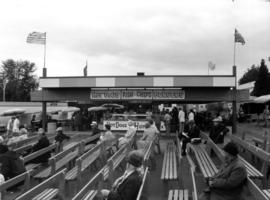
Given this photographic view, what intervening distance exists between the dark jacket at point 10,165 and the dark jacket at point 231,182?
4.25 meters

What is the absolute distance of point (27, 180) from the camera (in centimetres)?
713

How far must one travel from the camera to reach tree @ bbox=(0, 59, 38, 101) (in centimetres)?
10662

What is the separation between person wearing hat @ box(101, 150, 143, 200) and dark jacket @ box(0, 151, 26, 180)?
3506 millimetres

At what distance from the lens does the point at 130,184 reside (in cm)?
516

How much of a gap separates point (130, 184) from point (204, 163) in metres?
4.58

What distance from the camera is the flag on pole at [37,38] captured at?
25.0 metres

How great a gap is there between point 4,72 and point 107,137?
10940 cm

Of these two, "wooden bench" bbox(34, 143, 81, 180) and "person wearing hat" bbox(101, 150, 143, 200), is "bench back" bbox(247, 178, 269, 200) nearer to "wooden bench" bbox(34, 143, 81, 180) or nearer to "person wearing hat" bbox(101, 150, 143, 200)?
"person wearing hat" bbox(101, 150, 143, 200)

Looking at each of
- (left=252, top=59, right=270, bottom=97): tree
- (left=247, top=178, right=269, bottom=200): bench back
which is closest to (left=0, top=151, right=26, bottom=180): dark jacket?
(left=247, top=178, right=269, bottom=200): bench back

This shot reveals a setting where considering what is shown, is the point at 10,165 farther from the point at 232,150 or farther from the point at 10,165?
the point at 232,150

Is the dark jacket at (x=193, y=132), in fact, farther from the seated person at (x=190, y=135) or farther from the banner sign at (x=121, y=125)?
the banner sign at (x=121, y=125)

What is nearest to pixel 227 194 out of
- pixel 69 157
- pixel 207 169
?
pixel 207 169

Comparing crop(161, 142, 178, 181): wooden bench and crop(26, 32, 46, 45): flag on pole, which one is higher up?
crop(26, 32, 46, 45): flag on pole

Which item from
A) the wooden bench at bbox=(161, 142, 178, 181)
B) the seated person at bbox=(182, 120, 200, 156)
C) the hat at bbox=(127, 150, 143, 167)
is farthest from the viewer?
the seated person at bbox=(182, 120, 200, 156)
